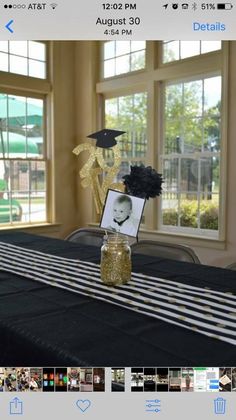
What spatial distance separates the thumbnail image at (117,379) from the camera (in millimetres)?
554

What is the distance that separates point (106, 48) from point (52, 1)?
3075 millimetres

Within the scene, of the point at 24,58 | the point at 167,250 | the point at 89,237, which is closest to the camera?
the point at 167,250

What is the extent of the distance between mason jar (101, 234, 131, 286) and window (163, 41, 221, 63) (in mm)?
2304

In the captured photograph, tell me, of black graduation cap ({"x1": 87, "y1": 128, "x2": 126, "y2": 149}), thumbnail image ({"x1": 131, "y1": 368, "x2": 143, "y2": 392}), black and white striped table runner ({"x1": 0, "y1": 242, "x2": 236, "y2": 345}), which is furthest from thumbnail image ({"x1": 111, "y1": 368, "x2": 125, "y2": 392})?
black graduation cap ({"x1": 87, "y1": 128, "x2": 126, "y2": 149})

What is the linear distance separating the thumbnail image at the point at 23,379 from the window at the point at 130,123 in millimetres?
3029

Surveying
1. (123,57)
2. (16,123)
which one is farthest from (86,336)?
(123,57)

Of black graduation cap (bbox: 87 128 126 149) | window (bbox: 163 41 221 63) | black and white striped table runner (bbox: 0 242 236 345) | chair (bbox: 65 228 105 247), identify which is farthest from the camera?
window (bbox: 163 41 221 63)

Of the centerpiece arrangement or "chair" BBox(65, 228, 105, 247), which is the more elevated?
the centerpiece arrangement

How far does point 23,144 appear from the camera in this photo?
12.1 ft

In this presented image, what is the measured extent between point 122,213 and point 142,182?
10cm

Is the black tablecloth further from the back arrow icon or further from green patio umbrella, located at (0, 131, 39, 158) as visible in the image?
green patio umbrella, located at (0, 131, 39, 158)

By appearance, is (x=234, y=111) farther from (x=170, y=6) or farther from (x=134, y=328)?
(x=134, y=328)

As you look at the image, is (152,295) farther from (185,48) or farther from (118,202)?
(185,48)

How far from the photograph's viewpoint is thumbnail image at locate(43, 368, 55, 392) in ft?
1.85
